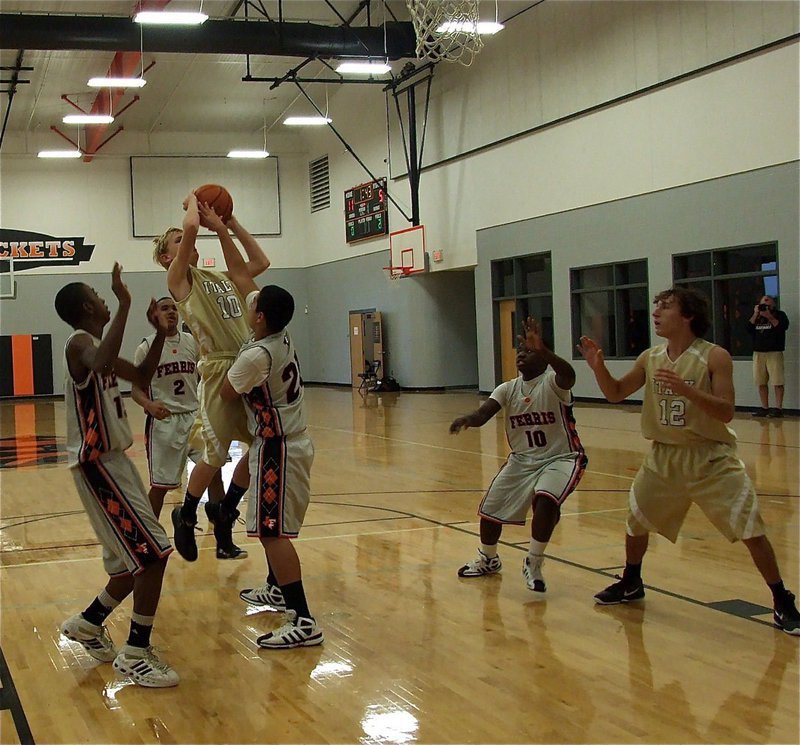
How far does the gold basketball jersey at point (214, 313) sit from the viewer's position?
195 inches

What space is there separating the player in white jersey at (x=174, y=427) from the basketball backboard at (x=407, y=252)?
1461 cm

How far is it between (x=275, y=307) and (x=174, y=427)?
95.1 inches

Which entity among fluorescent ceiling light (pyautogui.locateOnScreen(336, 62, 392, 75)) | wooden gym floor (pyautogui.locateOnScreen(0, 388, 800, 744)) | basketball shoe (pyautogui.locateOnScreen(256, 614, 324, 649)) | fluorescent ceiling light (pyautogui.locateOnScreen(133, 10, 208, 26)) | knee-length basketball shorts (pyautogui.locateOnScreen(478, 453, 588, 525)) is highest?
fluorescent ceiling light (pyautogui.locateOnScreen(133, 10, 208, 26))

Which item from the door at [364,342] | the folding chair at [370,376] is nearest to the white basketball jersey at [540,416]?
the folding chair at [370,376]

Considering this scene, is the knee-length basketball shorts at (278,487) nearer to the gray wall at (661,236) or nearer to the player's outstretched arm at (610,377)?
the player's outstretched arm at (610,377)

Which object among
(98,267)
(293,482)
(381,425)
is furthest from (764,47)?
(98,267)

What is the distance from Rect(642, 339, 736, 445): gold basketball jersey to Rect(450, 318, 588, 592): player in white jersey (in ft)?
1.80

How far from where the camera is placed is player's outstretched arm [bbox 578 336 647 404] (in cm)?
439

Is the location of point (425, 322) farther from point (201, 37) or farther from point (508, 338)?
point (201, 37)

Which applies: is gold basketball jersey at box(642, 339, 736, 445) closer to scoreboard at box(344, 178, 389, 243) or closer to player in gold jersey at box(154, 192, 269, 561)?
player in gold jersey at box(154, 192, 269, 561)

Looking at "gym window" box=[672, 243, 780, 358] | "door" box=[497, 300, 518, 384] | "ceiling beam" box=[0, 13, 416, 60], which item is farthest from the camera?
"door" box=[497, 300, 518, 384]

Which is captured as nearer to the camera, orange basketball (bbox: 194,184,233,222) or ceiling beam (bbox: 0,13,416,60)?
orange basketball (bbox: 194,184,233,222)

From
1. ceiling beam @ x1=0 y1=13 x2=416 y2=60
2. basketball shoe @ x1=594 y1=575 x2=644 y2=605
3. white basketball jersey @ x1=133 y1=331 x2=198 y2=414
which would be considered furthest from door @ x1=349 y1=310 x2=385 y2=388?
basketball shoe @ x1=594 y1=575 x2=644 y2=605

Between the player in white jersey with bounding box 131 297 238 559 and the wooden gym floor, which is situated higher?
the player in white jersey with bounding box 131 297 238 559
